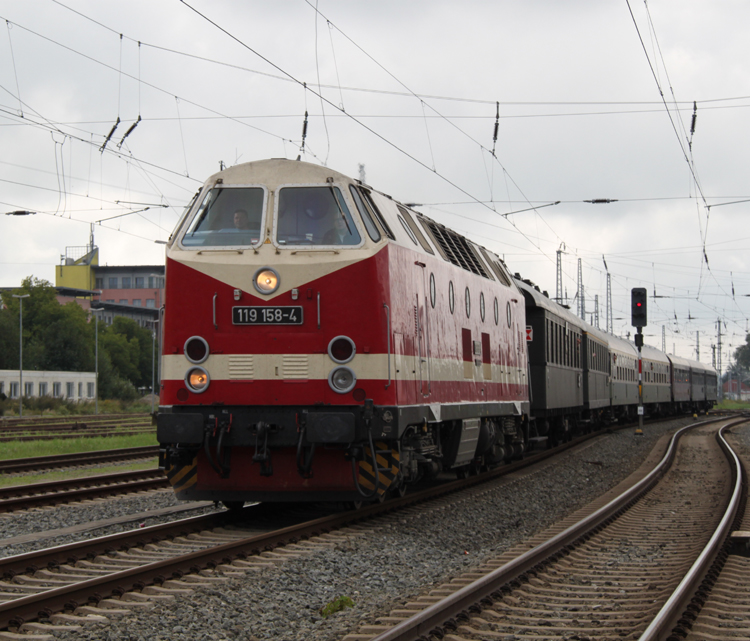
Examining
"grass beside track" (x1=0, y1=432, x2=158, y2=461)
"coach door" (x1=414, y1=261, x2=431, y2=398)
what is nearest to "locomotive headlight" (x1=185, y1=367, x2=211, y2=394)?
"coach door" (x1=414, y1=261, x2=431, y2=398)

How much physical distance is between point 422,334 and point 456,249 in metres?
2.82

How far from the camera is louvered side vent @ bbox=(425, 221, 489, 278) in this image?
12984mm

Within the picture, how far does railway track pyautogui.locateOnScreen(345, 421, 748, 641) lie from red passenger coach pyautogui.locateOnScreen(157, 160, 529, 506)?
215cm

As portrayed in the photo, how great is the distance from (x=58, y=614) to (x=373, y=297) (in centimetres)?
477

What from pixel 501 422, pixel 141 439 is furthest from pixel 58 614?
pixel 141 439

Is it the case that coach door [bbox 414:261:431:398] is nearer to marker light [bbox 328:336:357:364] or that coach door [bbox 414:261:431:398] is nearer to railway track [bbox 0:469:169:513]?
marker light [bbox 328:336:357:364]

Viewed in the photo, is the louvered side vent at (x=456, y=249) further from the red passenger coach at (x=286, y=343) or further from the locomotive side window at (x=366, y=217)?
the locomotive side window at (x=366, y=217)

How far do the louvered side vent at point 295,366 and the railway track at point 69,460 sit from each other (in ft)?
33.8

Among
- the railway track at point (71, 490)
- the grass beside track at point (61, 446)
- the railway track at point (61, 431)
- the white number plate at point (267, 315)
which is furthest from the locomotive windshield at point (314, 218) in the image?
the railway track at point (61, 431)

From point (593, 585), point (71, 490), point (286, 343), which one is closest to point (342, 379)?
point (286, 343)

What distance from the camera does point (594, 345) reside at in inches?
1220

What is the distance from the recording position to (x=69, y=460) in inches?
760

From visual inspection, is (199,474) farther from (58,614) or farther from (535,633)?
(535,633)

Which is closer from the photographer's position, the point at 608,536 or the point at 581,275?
the point at 608,536
